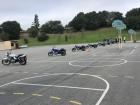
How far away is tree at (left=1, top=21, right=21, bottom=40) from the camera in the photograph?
522 ft

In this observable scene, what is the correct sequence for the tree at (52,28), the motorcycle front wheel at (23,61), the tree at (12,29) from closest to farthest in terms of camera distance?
the motorcycle front wheel at (23,61), the tree at (12,29), the tree at (52,28)

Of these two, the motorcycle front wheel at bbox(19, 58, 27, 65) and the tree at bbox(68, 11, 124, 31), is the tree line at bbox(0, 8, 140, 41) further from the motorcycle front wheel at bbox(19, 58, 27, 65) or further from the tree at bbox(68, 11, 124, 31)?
the motorcycle front wheel at bbox(19, 58, 27, 65)

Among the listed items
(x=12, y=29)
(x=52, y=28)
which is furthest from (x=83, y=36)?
(x=12, y=29)

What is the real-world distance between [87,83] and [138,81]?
2400 mm

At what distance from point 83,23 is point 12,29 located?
1291 inches

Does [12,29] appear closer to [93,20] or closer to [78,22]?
[78,22]

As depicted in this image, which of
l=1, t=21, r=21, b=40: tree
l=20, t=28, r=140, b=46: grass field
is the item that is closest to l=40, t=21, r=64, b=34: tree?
l=1, t=21, r=21, b=40: tree

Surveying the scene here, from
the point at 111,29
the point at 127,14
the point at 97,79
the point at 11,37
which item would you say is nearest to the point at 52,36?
the point at 11,37

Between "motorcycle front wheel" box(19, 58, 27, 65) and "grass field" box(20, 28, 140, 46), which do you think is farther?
"grass field" box(20, 28, 140, 46)

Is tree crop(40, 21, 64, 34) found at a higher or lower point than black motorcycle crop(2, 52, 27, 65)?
higher

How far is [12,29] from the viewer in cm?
16138

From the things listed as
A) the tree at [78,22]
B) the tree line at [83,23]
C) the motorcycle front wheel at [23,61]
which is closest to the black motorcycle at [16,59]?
the motorcycle front wheel at [23,61]

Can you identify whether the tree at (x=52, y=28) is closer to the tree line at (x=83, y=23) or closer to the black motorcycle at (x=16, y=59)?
the tree line at (x=83, y=23)

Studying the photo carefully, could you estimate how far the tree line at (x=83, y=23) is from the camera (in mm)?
163000
